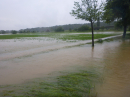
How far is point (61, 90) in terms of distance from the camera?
388 cm

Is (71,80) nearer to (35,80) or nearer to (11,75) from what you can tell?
(35,80)

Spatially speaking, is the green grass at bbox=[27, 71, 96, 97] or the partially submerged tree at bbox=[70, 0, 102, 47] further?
the partially submerged tree at bbox=[70, 0, 102, 47]

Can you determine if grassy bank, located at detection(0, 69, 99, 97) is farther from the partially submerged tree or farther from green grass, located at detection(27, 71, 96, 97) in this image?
the partially submerged tree

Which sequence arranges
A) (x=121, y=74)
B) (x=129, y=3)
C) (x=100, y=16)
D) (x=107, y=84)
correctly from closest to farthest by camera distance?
(x=107, y=84) < (x=121, y=74) < (x=100, y=16) < (x=129, y=3)

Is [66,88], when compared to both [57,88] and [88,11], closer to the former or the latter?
[57,88]

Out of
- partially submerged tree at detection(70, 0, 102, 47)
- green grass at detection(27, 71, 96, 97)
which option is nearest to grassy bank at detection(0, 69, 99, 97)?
green grass at detection(27, 71, 96, 97)

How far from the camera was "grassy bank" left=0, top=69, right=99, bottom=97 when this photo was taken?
366 centimetres

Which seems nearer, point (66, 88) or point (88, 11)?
point (66, 88)

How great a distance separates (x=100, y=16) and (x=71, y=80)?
1058 centimetres

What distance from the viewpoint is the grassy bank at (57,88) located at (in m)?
3.66

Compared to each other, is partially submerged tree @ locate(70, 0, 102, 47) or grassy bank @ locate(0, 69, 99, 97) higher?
partially submerged tree @ locate(70, 0, 102, 47)

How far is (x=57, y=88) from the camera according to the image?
Answer: 4.03m

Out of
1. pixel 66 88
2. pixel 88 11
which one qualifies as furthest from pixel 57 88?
pixel 88 11

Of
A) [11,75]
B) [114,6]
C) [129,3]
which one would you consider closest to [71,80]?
[11,75]
